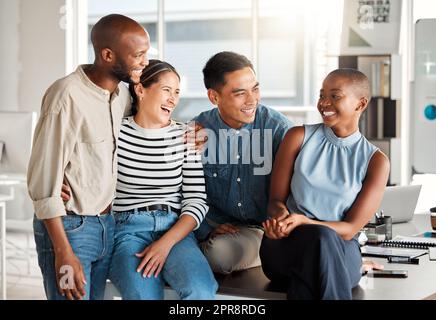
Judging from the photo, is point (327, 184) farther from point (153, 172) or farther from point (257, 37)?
point (257, 37)

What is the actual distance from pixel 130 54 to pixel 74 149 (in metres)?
0.27

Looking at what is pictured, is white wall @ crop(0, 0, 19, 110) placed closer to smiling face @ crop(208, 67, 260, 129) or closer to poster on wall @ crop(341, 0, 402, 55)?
poster on wall @ crop(341, 0, 402, 55)

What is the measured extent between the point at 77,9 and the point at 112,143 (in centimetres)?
505

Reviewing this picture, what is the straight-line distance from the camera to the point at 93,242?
5.98 feet

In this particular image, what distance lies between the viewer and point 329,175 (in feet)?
6.19

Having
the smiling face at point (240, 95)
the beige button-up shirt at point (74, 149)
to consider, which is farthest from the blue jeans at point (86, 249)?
the smiling face at point (240, 95)

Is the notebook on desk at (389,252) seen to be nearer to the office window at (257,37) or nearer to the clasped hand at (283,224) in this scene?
the clasped hand at (283,224)

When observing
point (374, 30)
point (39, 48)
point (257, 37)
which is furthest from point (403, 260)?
point (39, 48)

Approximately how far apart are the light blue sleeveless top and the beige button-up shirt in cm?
49

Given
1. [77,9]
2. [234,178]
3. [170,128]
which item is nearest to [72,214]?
[170,128]

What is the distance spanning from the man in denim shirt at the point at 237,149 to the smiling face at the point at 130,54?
0.38 m

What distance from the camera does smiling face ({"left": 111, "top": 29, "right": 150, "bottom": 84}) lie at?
6.03 ft

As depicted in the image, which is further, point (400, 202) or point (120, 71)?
point (400, 202)

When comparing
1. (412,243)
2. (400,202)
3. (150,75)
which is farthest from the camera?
(400,202)
